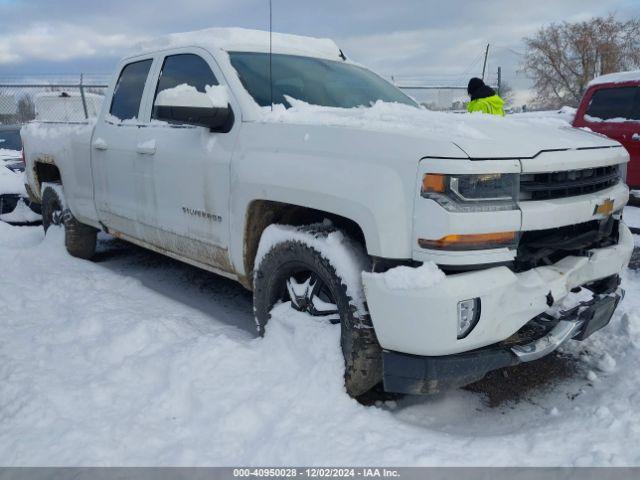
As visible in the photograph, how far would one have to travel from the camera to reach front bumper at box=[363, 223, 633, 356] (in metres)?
2.31

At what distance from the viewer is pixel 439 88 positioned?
594 inches

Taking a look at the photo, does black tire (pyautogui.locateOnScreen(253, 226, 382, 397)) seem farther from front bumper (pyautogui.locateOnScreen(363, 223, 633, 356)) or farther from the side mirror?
the side mirror

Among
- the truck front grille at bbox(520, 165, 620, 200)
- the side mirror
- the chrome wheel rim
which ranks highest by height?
the side mirror

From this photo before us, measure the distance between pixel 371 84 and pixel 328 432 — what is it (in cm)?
267

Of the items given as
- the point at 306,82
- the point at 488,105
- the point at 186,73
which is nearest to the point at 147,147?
the point at 186,73

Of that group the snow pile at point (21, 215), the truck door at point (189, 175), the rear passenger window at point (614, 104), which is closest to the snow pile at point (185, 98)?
the truck door at point (189, 175)

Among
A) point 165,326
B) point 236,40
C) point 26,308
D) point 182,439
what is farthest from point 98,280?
point 182,439

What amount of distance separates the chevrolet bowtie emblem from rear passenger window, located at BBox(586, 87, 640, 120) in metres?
5.78

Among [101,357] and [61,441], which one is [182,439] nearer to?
[61,441]

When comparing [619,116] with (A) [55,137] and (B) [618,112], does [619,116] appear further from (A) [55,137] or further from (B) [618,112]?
(A) [55,137]

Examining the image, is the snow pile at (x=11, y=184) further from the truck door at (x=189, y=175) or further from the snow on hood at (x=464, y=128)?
the snow on hood at (x=464, y=128)

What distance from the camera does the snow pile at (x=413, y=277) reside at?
7.61ft

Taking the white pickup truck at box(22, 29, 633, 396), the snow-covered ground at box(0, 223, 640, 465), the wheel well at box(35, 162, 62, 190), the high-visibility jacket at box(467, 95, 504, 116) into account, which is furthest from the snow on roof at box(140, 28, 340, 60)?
the high-visibility jacket at box(467, 95, 504, 116)

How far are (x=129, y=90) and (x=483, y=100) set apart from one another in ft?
14.4
